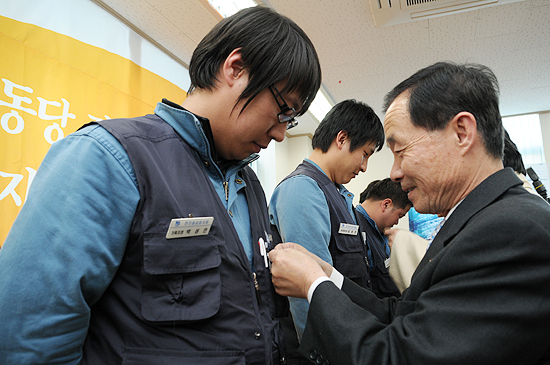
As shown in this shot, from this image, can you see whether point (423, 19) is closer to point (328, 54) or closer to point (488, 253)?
point (328, 54)

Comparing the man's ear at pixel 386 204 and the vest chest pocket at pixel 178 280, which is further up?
the vest chest pocket at pixel 178 280

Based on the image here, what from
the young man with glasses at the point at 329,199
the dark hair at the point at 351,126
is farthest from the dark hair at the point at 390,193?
the dark hair at the point at 351,126

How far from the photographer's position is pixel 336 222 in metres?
1.66

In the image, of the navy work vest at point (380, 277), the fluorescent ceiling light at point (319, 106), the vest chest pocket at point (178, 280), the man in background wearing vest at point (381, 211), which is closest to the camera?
the vest chest pocket at point (178, 280)

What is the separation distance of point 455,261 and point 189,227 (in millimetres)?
617

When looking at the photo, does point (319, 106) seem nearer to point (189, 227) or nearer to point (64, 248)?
point (189, 227)

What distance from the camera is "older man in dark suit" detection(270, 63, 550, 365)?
686mm

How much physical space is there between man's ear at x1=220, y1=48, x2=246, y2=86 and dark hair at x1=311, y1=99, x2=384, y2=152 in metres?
1.10

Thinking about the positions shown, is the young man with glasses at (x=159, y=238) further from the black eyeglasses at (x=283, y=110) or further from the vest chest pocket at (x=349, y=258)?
the vest chest pocket at (x=349, y=258)

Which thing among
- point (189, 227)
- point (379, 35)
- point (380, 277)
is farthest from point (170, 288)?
point (379, 35)

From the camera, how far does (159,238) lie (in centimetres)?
69

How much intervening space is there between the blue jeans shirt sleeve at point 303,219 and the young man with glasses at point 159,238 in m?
0.53

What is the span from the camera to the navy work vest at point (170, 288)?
0.67 m

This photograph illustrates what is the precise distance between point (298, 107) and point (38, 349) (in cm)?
85
